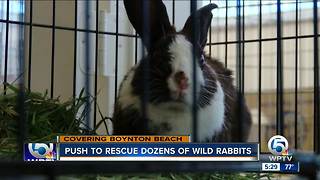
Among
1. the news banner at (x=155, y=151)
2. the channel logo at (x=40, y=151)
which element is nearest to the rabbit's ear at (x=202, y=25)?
the news banner at (x=155, y=151)

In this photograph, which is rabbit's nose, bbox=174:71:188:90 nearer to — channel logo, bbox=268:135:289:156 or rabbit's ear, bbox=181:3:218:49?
rabbit's ear, bbox=181:3:218:49

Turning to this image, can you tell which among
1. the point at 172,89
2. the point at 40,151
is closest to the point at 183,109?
the point at 172,89

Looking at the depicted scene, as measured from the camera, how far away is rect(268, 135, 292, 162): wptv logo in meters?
1.00

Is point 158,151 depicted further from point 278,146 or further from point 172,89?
point 278,146

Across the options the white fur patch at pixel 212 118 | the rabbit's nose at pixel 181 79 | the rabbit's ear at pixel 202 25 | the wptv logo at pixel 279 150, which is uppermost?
the rabbit's ear at pixel 202 25

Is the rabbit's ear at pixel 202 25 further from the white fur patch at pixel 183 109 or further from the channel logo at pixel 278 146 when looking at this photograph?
the channel logo at pixel 278 146

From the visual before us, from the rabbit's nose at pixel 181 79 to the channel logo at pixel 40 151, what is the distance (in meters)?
0.31

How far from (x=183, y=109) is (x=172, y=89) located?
0.07 meters

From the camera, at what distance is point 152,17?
3.78 feet

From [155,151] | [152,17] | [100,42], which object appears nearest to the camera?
[155,151]

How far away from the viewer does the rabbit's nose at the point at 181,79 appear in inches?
42.3

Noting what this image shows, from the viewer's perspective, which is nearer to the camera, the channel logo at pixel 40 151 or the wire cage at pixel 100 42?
the channel logo at pixel 40 151

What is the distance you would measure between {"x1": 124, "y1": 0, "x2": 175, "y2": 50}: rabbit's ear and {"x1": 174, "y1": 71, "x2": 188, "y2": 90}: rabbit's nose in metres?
0.09

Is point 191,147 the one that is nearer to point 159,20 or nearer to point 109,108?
point 159,20
